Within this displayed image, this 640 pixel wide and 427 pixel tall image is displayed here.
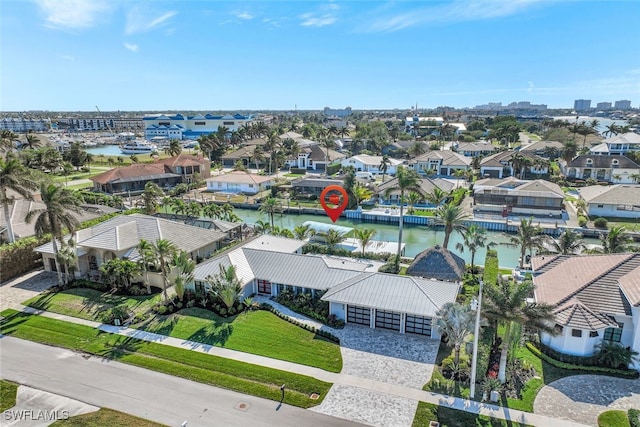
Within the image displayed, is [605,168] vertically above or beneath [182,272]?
above

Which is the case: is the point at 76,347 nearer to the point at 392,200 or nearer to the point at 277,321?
the point at 277,321

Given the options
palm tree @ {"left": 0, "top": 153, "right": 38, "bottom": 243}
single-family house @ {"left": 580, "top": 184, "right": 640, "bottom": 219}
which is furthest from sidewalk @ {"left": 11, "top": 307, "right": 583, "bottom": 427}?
single-family house @ {"left": 580, "top": 184, "right": 640, "bottom": 219}

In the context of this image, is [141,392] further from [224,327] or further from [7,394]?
[224,327]

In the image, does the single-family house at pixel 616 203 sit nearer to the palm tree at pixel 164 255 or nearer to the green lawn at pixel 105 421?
the palm tree at pixel 164 255

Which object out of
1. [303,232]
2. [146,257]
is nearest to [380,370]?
[146,257]

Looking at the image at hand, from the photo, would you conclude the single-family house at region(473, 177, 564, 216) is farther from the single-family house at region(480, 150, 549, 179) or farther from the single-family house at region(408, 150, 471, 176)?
the single-family house at region(408, 150, 471, 176)

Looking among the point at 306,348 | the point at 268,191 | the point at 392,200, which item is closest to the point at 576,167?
the point at 392,200
